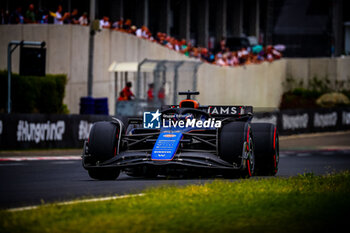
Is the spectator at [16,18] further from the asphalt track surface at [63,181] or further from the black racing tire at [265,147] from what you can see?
the black racing tire at [265,147]

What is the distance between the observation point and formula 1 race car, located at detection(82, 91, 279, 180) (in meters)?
12.9

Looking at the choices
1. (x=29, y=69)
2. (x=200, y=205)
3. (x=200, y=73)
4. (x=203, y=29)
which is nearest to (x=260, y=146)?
(x=200, y=205)

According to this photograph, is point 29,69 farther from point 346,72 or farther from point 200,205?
point 346,72

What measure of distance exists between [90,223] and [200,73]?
32.8 metres

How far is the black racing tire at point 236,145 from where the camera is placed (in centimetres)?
1282

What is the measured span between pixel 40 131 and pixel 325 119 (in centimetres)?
1878

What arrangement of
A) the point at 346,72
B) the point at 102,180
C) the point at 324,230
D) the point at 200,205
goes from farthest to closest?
the point at 346,72 → the point at 102,180 → the point at 200,205 → the point at 324,230

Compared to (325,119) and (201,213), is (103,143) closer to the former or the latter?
(201,213)

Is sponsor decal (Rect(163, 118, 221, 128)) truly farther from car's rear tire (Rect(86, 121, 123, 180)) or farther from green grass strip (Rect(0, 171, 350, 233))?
green grass strip (Rect(0, 171, 350, 233))

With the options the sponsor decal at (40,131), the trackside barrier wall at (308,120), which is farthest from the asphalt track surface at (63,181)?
the trackside barrier wall at (308,120)

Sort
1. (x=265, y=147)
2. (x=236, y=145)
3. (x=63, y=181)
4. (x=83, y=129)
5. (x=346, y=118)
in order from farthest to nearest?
(x=346, y=118) → (x=83, y=129) → (x=265, y=147) → (x=63, y=181) → (x=236, y=145)

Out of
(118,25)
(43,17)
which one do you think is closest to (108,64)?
(118,25)

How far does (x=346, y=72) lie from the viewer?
178 feet

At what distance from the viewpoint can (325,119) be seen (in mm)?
39094
